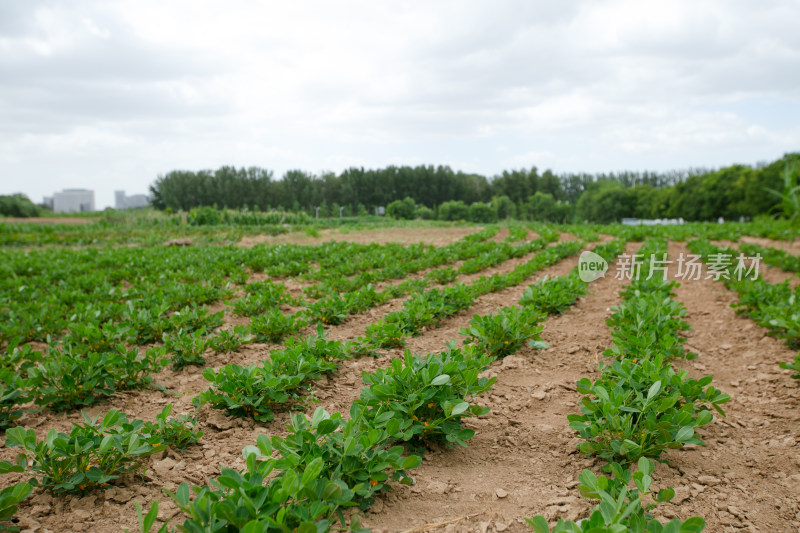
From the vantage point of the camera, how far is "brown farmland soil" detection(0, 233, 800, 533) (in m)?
2.02

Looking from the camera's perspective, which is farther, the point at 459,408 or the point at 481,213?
the point at 481,213

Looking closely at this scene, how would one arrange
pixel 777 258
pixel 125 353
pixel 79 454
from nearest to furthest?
1. pixel 79 454
2. pixel 125 353
3. pixel 777 258

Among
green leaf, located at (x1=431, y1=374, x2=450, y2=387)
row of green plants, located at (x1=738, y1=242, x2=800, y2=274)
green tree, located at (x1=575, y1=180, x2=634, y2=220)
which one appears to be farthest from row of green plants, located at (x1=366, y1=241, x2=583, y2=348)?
green tree, located at (x1=575, y1=180, x2=634, y2=220)

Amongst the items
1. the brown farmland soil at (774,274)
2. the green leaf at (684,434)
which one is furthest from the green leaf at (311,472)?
the brown farmland soil at (774,274)

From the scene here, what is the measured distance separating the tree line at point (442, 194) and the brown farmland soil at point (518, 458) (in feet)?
131

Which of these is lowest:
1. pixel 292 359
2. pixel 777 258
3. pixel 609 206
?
pixel 292 359

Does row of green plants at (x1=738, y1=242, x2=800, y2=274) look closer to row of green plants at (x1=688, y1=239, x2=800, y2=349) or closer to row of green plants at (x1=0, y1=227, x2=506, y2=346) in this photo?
row of green plants at (x1=688, y1=239, x2=800, y2=349)

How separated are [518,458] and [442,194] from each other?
74.0 meters

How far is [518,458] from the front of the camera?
253cm

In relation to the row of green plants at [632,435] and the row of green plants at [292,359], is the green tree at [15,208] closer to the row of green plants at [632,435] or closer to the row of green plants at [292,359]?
the row of green plants at [292,359]

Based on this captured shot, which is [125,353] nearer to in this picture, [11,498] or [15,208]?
[11,498]

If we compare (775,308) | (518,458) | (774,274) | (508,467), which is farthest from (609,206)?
(508,467)

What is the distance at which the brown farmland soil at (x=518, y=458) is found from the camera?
2018 mm

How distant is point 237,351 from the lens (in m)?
4.47
